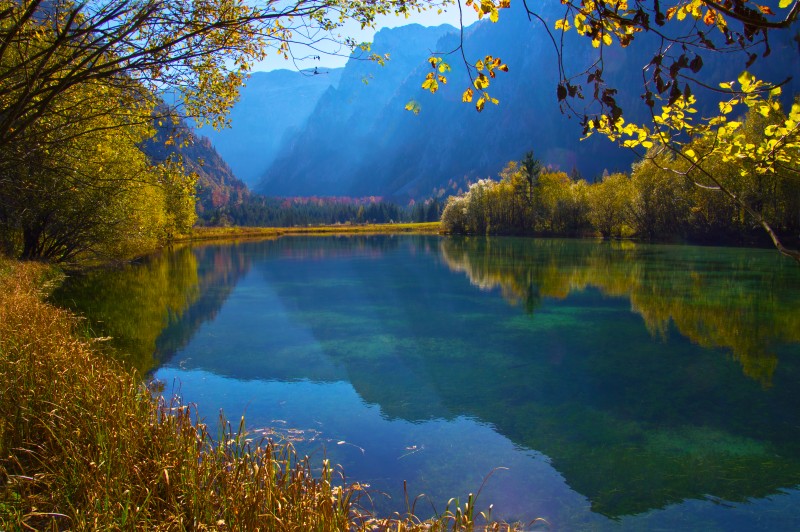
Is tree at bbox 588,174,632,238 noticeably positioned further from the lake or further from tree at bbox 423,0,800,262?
tree at bbox 423,0,800,262

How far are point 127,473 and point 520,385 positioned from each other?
28.2ft

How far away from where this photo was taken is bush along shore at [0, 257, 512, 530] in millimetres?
4246

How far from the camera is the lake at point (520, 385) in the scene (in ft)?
24.2

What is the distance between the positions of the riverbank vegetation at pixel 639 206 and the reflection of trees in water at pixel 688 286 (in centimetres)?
578

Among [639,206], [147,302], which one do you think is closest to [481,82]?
[147,302]

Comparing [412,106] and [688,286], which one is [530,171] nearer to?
[688,286]

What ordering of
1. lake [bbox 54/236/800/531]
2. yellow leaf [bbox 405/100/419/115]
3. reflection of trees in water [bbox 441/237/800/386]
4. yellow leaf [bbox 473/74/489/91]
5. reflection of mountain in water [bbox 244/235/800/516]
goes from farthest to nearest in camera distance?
reflection of trees in water [bbox 441/237/800/386]
reflection of mountain in water [bbox 244/235/800/516]
lake [bbox 54/236/800/531]
yellow leaf [bbox 405/100/419/115]
yellow leaf [bbox 473/74/489/91]

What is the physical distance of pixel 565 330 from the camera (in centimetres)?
1717

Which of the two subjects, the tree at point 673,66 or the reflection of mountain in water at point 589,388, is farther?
the reflection of mountain in water at point 589,388

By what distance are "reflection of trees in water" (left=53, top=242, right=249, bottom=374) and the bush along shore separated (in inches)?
248

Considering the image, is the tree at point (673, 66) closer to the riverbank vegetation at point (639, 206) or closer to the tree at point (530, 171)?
the riverbank vegetation at point (639, 206)

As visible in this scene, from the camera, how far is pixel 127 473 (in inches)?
194

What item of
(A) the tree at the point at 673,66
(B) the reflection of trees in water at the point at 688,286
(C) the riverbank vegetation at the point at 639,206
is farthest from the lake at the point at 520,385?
(C) the riverbank vegetation at the point at 639,206

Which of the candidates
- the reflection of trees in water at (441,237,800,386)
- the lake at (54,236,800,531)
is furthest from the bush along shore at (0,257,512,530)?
the reflection of trees in water at (441,237,800,386)
